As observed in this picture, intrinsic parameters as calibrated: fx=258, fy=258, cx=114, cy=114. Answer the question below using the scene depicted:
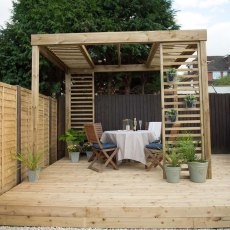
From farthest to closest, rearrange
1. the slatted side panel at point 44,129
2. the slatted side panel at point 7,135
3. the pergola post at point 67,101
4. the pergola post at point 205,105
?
1. the pergola post at point 67,101
2. the slatted side panel at point 44,129
3. the pergola post at point 205,105
4. the slatted side panel at point 7,135

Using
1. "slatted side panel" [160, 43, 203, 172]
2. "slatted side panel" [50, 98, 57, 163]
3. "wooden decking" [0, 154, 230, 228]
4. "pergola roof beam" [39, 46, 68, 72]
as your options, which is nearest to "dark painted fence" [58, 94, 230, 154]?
"slatted side panel" [50, 98, 57, 163]

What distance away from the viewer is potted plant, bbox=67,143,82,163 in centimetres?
668

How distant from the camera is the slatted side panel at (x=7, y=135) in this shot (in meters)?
3.68

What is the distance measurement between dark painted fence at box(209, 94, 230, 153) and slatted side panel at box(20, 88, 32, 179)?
5462 mm

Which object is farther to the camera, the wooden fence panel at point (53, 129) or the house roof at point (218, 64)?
the house roof at point (218, 64)

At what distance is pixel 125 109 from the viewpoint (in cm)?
799

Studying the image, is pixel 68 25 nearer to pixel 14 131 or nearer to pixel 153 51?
pixel 153 51

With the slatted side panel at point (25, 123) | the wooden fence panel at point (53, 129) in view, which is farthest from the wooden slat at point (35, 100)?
the wooden fence panel at point (53, 129)

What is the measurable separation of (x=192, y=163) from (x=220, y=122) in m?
4.17

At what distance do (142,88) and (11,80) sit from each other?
15.4 ft

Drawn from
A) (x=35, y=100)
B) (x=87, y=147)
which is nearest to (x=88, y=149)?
(x=87, y=147)

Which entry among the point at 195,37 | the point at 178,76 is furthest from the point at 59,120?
the point at 195,37

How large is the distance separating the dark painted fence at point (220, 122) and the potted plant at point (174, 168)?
13.1 feet

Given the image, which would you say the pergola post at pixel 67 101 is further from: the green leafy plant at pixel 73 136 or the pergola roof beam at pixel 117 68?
the green leafy plant at pixel 73 136
